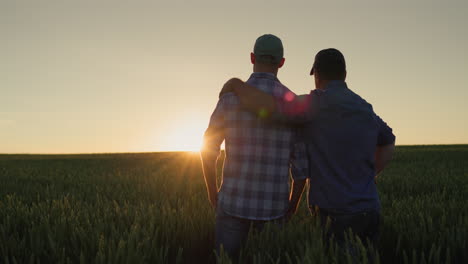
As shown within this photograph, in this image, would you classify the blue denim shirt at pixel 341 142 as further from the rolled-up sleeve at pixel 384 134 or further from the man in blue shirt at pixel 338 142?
the rolled-up sleeve at pixel 384 134

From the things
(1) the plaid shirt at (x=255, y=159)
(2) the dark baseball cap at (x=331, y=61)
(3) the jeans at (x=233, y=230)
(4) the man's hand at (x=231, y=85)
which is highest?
(2) the dark baseball cap at (x=331, y=61)

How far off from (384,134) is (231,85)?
3.98ft

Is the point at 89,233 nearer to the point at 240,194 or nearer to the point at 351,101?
the point at 240,194

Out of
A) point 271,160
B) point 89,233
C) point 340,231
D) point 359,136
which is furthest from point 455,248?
point 89,233

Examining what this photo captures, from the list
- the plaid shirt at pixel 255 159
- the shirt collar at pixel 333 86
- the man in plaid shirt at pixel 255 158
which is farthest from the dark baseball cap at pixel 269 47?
the shirt collar at pixel 333 86

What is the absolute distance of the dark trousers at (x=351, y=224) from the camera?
2.40 meters

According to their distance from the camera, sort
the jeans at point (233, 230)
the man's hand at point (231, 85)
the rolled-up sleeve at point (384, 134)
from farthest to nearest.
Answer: the rolled-up sleeve at point (384, 134), the jeans at point (233, 230), the man's hand at point (231, 85)

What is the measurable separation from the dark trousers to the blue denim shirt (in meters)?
0.04

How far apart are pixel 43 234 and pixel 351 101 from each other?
2730 mm

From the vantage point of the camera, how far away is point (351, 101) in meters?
2.44

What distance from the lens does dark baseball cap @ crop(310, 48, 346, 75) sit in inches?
98.9

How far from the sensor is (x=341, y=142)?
7.91 feet

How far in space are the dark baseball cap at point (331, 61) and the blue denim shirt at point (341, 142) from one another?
0.12 meters

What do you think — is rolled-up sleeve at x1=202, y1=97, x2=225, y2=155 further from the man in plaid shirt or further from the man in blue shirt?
the man in blue shirt
